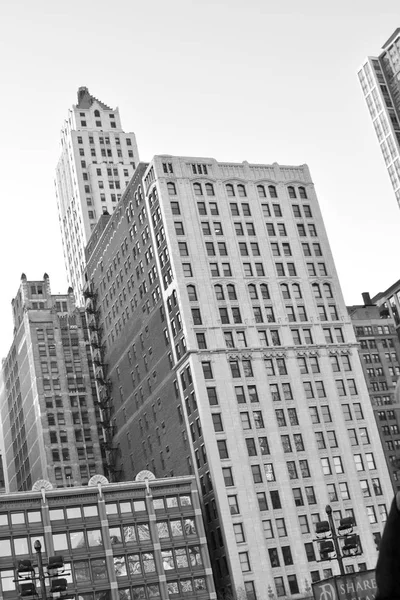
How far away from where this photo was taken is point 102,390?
515 ft

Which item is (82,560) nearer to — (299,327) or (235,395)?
(235,395)

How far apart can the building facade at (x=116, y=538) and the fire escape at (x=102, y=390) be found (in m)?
35.8

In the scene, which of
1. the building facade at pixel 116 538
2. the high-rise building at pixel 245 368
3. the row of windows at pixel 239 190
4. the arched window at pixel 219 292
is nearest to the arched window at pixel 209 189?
the row of windows at pixel 239 190

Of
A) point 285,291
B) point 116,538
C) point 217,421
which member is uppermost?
point 285,291

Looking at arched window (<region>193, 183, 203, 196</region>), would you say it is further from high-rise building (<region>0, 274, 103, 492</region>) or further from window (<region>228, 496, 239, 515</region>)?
high-rise building (<region>0, 274, 103, 492</region>)

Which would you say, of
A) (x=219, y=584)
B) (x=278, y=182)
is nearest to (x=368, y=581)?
Result: (x=219, y=584)

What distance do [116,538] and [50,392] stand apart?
209ft

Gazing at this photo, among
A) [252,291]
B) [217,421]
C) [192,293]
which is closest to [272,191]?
[252,291]

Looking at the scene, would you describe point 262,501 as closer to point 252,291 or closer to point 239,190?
point 252,291

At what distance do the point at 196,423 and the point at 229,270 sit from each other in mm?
23106

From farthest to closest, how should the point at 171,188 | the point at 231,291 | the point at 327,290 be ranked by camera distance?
1. the point at 327,290
2. the point at 171,188
3. the point at 231,291

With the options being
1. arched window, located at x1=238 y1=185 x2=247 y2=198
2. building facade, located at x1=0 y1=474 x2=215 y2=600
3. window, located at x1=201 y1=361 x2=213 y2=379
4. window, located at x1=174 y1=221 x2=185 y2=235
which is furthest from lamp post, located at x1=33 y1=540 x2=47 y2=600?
arched window, located at x1=238 y1=185 x2=247 y2=198

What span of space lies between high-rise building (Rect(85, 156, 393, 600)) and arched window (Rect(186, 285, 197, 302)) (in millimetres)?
187

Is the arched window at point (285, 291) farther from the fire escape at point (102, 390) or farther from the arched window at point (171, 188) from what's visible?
the fire escape at point (102, 390)
